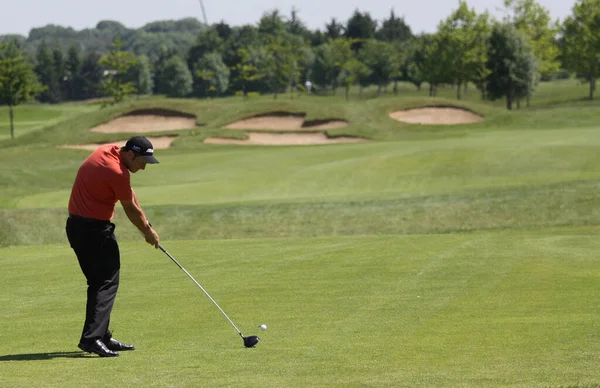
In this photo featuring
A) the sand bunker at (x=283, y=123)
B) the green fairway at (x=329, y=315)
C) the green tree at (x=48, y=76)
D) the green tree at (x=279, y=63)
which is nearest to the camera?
the green fairway at (x=329, y=315)

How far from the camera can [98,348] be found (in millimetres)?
→ 9812

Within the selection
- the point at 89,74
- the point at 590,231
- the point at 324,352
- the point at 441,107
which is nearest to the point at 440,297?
the point at 324,352

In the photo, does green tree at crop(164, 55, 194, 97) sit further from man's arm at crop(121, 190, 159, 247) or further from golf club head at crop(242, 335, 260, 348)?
golf club head at crop(242, 335, 260, 348)

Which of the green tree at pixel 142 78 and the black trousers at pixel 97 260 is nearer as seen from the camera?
the black trousers at pixel 97 260

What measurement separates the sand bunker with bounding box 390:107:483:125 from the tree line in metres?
22.0

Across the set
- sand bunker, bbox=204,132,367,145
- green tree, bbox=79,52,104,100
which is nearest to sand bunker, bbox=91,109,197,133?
sand bunker, bbox=204,132,367,145

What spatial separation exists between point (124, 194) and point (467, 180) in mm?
26082

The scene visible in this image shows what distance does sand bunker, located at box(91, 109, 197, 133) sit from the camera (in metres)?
68.9

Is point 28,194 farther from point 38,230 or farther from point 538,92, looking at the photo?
point 538,92

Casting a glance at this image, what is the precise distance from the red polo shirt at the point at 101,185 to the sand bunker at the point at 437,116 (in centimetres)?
6207

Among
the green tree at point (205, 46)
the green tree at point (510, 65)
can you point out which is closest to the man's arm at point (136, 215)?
the green tree at point (510, 65)

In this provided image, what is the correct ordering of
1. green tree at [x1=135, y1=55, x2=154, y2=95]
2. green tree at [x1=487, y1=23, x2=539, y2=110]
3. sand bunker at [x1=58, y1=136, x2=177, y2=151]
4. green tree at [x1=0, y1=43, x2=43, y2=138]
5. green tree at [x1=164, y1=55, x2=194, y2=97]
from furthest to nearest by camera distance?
green tree at [x1=135, y1=55, x2=154, y2=95] → green tree at [x1=164, y1=55, x2=194, y2=97] → green tree at [x1=487, y1=23, x2=539, y2=110] → green tree at [x1=0, y1=43, x2=43, y2=138] → sand bunker at [x1=58, y1=136, x2=177, y2=151]

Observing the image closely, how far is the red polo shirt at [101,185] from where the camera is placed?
9.95m

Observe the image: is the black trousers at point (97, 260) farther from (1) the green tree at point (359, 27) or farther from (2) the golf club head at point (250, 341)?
(1) the green tree at point (359, 27)
